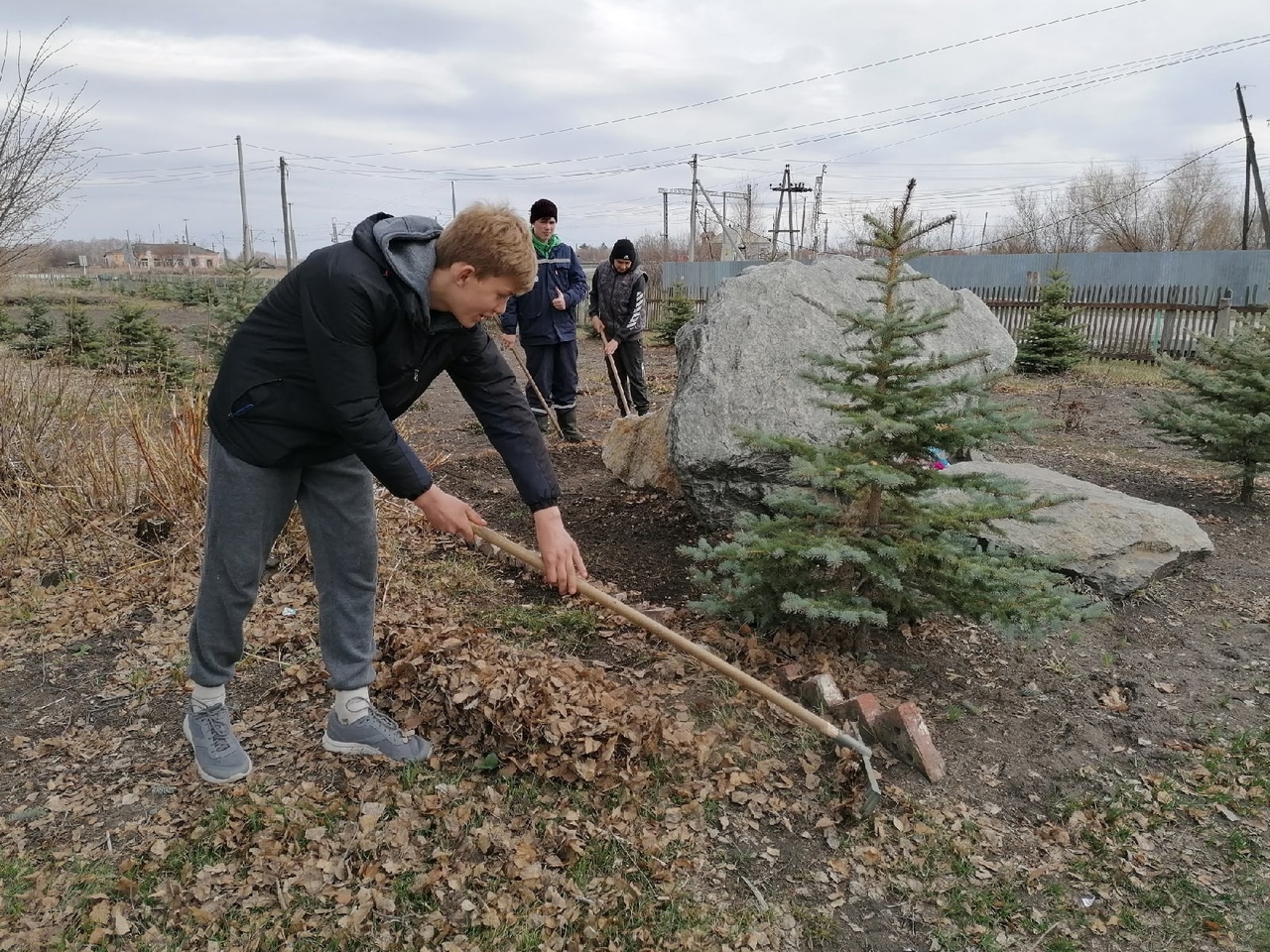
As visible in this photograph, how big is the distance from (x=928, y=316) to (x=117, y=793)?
308 centimetres

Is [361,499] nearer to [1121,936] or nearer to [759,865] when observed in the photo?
[759,865]

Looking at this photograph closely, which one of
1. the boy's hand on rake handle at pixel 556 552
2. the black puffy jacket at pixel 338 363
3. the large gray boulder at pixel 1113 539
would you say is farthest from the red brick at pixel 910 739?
the black puffy jacket at pixel 338 363

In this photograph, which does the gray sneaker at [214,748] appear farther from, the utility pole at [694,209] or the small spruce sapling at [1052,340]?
the utility pole at [694,209]

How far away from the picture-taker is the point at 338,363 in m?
2.17

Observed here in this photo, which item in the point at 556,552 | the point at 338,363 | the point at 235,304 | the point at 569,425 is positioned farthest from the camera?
the point at 235,304

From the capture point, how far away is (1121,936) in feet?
7.47

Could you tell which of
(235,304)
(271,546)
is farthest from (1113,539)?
(235,304)

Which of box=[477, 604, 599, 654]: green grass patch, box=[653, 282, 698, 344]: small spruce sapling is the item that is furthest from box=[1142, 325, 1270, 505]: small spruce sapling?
box=[653, 282, 698, 344]: small spruce sapling

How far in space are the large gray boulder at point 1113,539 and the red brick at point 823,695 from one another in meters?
1.37

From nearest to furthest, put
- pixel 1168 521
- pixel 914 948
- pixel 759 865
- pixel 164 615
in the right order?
pixel 914 948
pixel 759 865
pixel 164 615
pixel 1168 521

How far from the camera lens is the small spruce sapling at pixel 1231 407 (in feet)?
17.4

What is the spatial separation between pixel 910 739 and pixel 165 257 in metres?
76.7

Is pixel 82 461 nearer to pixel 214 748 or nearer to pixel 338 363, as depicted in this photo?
pixel 214 748

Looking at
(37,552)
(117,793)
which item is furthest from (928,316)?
(37,552)
